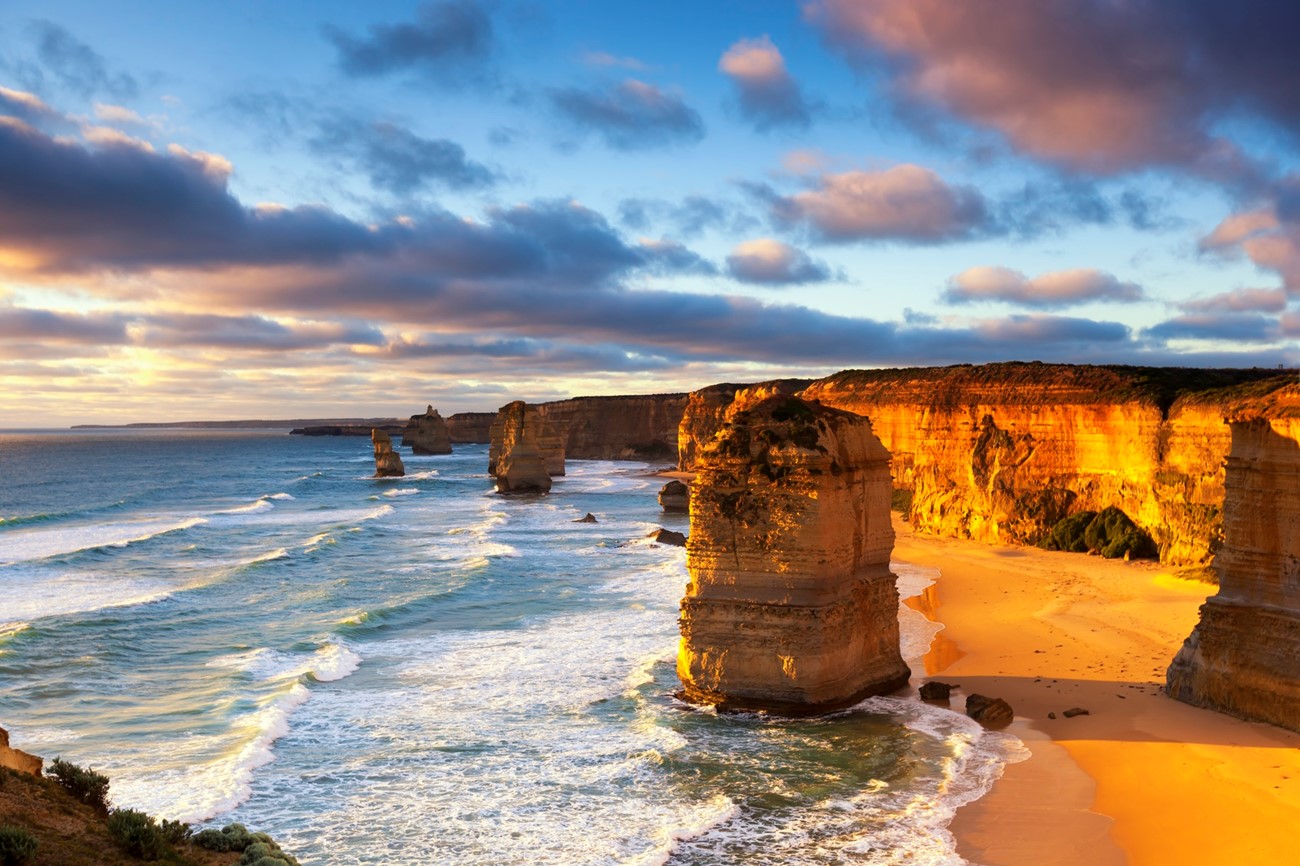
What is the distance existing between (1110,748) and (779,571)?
6433 mm

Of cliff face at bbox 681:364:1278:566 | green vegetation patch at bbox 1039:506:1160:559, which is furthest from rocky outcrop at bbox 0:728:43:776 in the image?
green vegetation patch at bbox 1039:506:1160:559

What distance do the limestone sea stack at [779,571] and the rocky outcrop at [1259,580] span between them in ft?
20.5

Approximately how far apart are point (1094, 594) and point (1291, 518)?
1302cm

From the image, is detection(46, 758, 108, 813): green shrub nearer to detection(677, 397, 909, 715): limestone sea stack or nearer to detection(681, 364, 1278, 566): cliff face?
detection(677, 397, 909, 715): limestone sea stack

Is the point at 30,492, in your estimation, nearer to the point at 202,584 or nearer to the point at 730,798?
the point at 202,584

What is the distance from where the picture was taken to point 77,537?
5116 cm

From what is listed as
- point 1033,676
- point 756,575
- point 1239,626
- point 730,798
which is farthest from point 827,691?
point 1239,626

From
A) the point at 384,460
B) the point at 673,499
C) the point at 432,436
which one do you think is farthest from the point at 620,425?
the point at 673,499

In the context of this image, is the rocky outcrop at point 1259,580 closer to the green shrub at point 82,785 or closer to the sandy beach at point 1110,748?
the sandy beach at point 1110,748

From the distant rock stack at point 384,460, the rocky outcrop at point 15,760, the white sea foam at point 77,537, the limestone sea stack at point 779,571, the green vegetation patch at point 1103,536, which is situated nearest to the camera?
the rocky outcrop at point 15,760

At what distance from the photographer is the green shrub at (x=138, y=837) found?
8008mm

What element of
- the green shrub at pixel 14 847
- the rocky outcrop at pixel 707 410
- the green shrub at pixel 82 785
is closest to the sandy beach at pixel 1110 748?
the green shrub at pixel 82 785

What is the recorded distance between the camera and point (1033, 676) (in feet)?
70.2

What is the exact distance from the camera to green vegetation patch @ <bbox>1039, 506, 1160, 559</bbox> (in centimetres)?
3488
